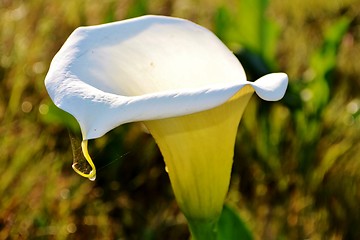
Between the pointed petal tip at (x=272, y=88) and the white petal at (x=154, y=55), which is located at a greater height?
the pointed petal tip at (x=272, y=88)

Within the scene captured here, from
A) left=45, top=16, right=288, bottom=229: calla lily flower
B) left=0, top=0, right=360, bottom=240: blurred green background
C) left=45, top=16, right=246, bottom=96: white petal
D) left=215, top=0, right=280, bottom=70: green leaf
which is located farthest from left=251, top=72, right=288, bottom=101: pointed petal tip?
left=215, top=0, right=280, bottom=70: green leaf

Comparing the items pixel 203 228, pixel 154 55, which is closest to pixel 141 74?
pixel 154 55

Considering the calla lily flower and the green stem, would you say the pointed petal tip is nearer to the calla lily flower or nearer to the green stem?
the calla lily flower

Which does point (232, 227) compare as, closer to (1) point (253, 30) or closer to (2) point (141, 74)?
(2) point (141, 74)

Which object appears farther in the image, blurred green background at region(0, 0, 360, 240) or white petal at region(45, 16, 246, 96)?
blurred green background at region(0, 0, 360, 240)

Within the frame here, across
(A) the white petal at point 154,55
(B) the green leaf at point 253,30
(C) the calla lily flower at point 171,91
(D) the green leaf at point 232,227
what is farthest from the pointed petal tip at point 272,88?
(B) the green leaf at point 253,30

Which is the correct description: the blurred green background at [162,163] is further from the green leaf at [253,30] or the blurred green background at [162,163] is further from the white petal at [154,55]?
the white petal at [154,55]
